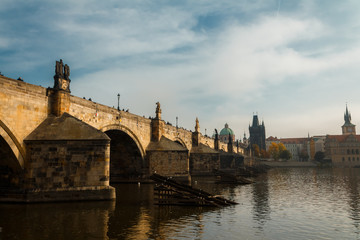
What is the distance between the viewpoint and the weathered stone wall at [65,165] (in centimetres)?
1892

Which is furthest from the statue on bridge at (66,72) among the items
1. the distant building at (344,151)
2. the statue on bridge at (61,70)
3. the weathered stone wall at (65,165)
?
the distant building at (344,151)

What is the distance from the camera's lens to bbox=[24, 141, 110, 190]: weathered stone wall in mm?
18922

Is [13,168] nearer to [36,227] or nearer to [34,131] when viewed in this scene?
[34,131]

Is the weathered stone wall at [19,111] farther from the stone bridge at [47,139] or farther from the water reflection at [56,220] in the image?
the water reflection at [56,220]

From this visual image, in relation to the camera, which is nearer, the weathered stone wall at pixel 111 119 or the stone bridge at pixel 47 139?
the stone bridge at pixel 47 139

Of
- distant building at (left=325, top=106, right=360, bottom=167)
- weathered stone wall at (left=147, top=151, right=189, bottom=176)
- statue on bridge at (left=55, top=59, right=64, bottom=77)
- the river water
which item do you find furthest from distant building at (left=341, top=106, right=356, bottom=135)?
statue on bridge at (left=55, top=59, right=64, bottom=77)

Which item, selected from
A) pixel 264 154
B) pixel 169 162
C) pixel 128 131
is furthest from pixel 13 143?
pixel 264 154

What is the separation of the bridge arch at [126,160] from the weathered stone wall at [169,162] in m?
1.07

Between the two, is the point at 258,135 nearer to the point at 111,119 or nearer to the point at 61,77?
the point at 111,119

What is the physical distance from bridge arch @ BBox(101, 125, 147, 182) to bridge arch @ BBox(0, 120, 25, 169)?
16829 mm

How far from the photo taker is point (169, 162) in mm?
37156

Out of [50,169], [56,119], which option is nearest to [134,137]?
[56,119]

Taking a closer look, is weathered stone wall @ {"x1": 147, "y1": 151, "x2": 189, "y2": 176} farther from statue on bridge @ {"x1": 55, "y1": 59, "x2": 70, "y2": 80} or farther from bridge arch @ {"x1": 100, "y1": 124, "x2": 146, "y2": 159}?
statue on bridge @ {"x1": 55, "y1": 59, "x2": 70, "y2": 80}

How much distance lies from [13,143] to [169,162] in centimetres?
2061
